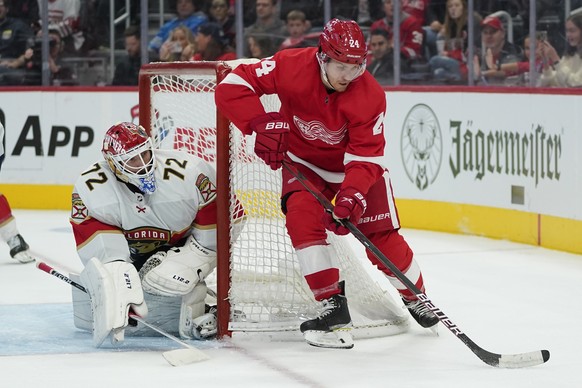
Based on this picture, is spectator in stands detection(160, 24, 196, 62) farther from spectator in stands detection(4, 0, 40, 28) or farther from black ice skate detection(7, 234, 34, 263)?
black ice skate detection(7, 234, 34, 263)

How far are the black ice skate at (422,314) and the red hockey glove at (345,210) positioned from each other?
49cm

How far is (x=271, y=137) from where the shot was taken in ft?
12.8

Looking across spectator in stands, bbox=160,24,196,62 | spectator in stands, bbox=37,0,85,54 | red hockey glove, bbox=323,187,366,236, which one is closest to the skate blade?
red hockey glove, bbox=323,187,366,236

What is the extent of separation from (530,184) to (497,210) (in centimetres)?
33

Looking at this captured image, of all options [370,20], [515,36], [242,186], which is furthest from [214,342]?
[370,20]

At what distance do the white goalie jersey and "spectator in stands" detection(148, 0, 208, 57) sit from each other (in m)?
4.06

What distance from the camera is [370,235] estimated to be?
13.5 feet

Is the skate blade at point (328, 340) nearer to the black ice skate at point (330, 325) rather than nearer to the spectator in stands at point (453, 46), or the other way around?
the black ice skate at point (330, 325)

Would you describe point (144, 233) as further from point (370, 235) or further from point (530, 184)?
point (530, 184)

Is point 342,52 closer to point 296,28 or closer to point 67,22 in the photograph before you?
point 296,28

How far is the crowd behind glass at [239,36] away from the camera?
23.0 ft

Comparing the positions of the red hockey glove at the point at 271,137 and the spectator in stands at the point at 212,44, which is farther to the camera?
the spectator in stands at the point at 212,44

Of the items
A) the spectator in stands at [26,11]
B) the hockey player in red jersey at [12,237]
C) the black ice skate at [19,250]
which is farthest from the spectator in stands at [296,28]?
the black ice skate at [19,250]

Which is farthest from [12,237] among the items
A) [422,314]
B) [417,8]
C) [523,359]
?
[523,359]
